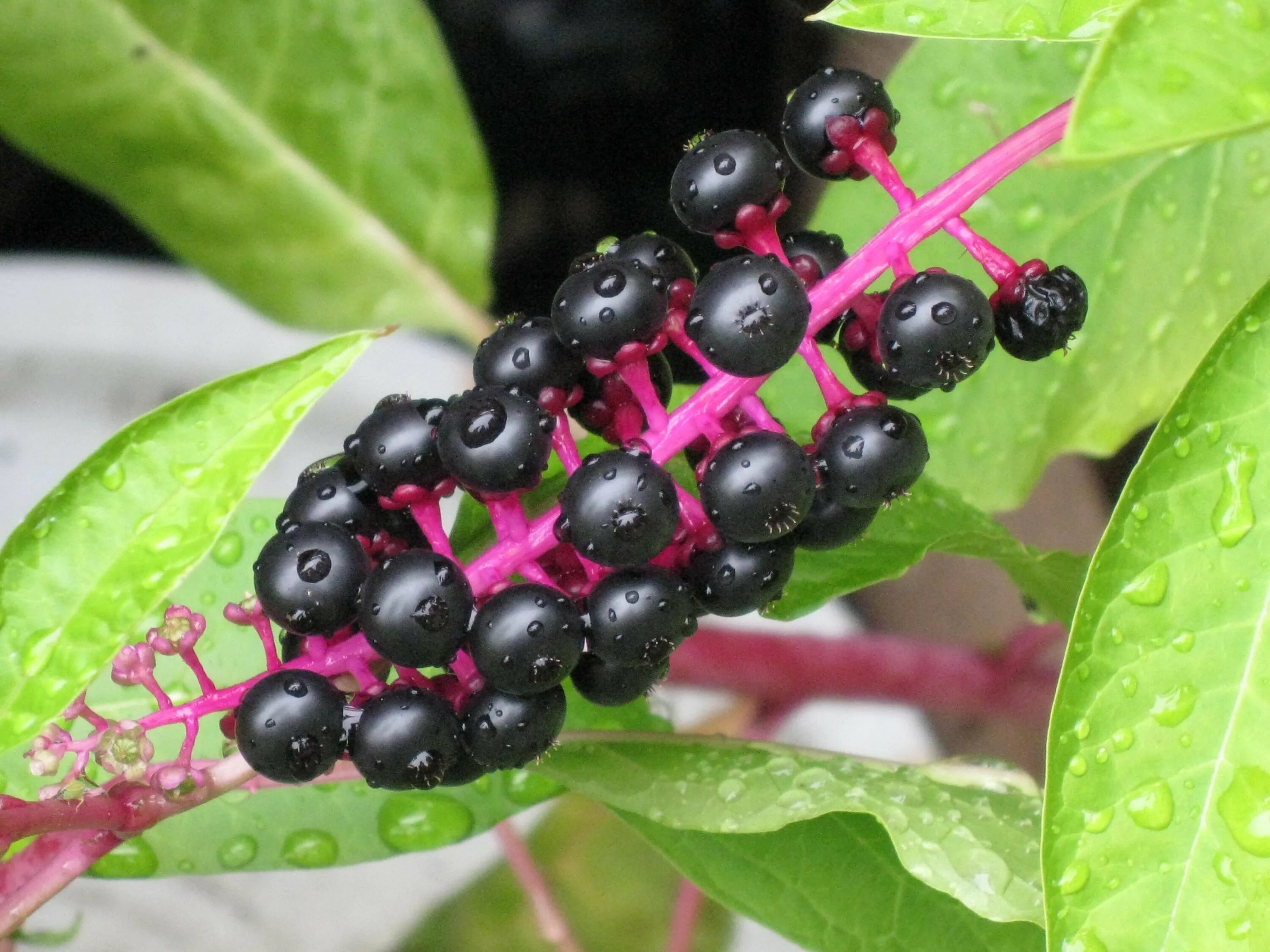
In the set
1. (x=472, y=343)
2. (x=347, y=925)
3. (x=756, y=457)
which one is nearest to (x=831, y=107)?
(x=756, y=457)

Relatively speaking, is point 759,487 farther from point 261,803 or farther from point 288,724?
point 261,803

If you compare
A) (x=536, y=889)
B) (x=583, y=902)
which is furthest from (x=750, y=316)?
(x=583, y=902)

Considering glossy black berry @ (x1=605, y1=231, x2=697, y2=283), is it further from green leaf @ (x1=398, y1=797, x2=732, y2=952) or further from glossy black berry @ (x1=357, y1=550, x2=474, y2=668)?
green leaf @ (x1=398, y1=797, x2=732, y2=952)

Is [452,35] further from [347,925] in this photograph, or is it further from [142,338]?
[347,925]

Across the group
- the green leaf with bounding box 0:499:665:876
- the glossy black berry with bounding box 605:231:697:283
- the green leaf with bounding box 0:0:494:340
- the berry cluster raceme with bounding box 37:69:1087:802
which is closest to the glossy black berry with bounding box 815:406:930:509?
the berry cluster raceme with bounding box 37:69:1087:802

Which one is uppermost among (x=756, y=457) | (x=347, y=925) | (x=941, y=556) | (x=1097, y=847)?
(x=756, y=457)

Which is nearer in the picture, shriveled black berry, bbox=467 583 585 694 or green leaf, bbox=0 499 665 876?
shriveled black berry, bbox=467 583 585 694

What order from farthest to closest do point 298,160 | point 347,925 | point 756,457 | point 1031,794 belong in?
point 347,925 → point 298,160 → point 1031,794 → point 756,457
